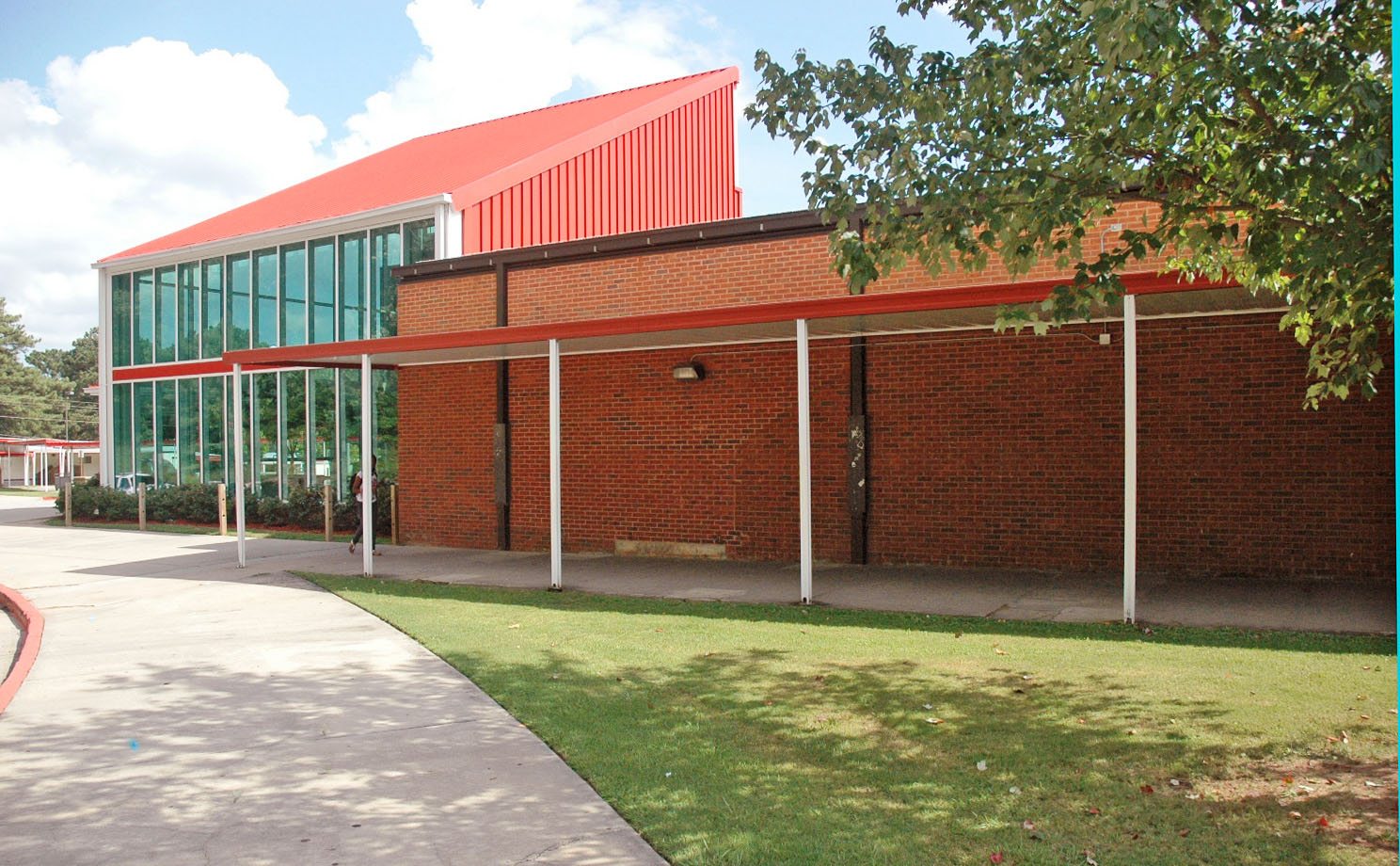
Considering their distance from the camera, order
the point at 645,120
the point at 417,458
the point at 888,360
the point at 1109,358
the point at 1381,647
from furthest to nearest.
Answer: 1. the point at 645,120
2. the point at 417,458
3. the point at 888,360
4. the point at 1109,358
5. the point at 1381,647

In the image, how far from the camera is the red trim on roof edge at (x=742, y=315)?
27.0 ft

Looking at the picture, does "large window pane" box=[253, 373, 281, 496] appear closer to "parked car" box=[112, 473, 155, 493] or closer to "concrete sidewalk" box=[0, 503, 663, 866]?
"parked car" box=[112, 473, 155, 493]

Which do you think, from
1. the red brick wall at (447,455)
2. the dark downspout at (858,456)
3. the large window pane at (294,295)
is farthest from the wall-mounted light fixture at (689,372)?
the large window pane at (294,295)

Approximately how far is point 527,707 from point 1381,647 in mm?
5909


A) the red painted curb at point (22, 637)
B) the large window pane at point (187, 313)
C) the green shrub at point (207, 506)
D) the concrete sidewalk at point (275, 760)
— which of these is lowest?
the red painted curb at point (22, 637)

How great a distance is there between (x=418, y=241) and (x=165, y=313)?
31.0 ft

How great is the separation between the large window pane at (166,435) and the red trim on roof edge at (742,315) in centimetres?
1375

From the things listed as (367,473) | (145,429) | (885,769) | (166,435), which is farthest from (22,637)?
(145,429)

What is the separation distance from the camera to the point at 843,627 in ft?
28.6

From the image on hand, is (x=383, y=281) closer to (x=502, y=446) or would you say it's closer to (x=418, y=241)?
(x=418, y=241)

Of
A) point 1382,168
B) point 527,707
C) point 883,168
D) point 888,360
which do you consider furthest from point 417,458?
point 1382,168

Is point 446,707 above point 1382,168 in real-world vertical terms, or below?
below

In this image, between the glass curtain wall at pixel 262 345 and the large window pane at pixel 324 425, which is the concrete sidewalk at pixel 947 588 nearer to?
the large window pane at pixel 324 425

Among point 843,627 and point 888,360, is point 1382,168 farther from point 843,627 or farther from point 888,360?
point 888,360
